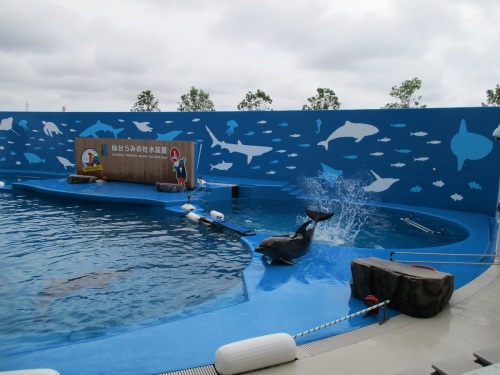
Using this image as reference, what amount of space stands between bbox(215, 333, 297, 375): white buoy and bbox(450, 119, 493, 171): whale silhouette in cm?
1026

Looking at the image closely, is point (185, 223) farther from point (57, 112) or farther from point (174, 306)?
point (57, 112)

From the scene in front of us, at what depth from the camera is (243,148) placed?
1666 cm

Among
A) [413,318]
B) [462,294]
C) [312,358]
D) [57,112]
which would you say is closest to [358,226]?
[462,294]

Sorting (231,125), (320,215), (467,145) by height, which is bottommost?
(320,215)

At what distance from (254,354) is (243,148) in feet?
44.9

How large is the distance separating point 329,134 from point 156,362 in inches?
470

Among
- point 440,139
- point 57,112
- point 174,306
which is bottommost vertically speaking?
point 174,306

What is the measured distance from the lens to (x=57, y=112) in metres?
20.4

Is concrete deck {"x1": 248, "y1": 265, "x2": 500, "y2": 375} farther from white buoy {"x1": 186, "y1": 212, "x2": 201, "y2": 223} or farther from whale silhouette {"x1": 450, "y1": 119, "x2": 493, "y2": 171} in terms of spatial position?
whale silhouette {"x1": 450, "y1": 119, "x2": 493, "y2": 171}

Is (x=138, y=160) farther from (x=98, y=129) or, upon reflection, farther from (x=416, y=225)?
(x=416, y=225)

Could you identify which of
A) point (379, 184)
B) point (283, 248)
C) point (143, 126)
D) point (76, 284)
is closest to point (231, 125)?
point (143, 126)

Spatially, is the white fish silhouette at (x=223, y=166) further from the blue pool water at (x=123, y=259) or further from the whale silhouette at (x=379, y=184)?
the whale silhouette at (x=379, y=184)

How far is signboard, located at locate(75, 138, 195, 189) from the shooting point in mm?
14055

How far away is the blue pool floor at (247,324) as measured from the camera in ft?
11.9
